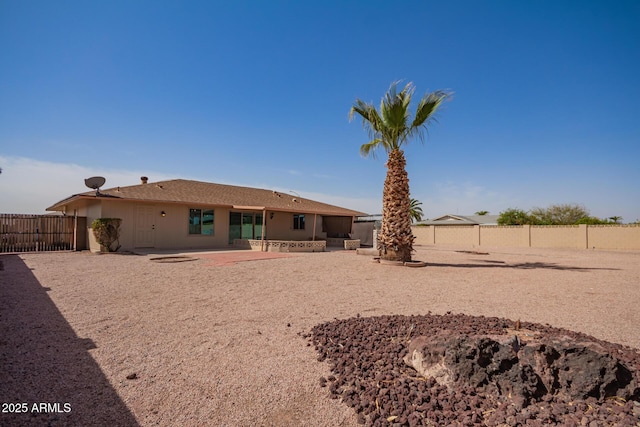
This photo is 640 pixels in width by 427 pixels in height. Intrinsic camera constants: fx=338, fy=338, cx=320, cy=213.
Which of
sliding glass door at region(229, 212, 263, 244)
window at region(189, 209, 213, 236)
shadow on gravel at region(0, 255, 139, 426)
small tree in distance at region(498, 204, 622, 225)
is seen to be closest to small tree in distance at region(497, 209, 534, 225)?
small tree in distance at region(498, 204, 622, 225)

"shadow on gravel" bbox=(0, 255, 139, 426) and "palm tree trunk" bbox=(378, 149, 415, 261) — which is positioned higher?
"palm tree trunk" bbox=(378, 149, 415, 261)

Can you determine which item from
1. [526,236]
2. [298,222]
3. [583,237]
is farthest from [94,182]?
[583,237]

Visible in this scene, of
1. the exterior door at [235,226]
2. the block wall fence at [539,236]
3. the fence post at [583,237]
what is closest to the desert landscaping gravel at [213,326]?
the exterior door at [235,226]

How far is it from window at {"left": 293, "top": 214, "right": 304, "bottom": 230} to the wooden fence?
1231 centimetres

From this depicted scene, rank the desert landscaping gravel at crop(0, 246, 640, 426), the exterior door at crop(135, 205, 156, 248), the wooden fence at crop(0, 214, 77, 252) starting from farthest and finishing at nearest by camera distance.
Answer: the exterior door at crop(135, 205, 156, 248) < the wooden fence at crop(0, 214, 77, 252) < the desert landscaping gravel at crop(0, 246, 640, 426)

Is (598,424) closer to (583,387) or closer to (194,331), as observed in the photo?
(583,387)

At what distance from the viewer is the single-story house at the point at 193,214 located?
16062mm

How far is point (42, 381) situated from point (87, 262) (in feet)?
32.6

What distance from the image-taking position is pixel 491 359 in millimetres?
3090

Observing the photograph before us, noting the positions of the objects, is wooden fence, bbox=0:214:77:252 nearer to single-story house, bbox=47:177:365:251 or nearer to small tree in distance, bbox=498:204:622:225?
single-story house, bbox=47:177:365:251

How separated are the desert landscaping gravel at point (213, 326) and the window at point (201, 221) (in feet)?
25.1

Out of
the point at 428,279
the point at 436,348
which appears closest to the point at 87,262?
the point at 428,279

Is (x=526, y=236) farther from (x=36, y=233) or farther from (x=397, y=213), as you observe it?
(x=36, y=233)

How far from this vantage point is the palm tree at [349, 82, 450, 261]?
1205 centimetres
